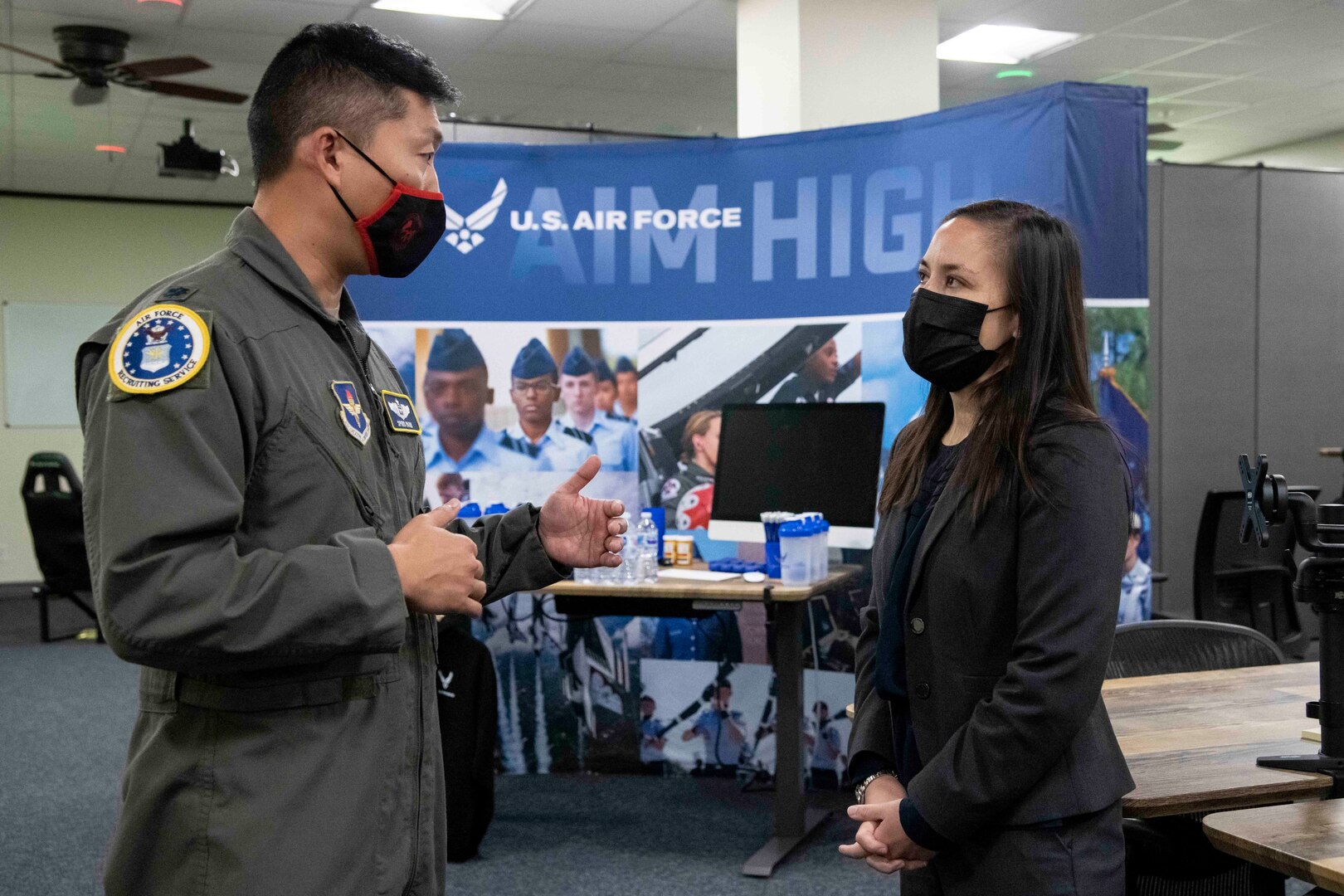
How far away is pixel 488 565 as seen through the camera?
5.15 feet

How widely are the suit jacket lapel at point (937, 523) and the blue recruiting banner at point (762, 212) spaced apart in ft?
7.46

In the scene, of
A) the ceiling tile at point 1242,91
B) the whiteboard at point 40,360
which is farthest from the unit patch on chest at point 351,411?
the whiteboard at point 40,360

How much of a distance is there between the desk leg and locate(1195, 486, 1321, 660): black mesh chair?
6.99ft

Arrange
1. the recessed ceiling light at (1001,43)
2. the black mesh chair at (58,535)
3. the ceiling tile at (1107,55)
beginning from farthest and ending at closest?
1. the black mesh chair at (58,535)
2. the ceiling tile at (1107,55)
3. the recessed ceiling light at (1001,43)

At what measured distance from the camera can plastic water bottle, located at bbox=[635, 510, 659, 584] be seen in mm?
3686

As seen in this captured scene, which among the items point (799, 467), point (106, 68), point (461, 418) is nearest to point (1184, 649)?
point (799, 467)

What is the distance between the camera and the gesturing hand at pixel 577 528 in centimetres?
156

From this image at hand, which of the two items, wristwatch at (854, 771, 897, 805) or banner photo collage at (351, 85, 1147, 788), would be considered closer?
wristwatch at (854, 771, 897, 805)

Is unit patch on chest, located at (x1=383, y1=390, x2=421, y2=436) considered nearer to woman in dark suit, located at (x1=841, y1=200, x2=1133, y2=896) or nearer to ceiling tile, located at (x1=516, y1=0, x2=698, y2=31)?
woman in dark suit, located at (x1=841, y1=200, x2=1133, y2=896)

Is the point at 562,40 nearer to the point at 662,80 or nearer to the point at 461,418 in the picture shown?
the point at 662,80

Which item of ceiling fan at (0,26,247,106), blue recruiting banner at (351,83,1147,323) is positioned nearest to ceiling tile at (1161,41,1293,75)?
blue recruiting banner at (351,83,1147,323)

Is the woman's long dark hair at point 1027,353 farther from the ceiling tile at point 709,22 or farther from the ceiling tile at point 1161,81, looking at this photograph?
the ceiling tile at point 1161,81

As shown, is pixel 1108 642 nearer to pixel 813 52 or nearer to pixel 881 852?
pixel 881 852

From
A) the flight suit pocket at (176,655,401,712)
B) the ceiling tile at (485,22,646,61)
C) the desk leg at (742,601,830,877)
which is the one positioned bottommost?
the desk leg at (742,601,830,877)
